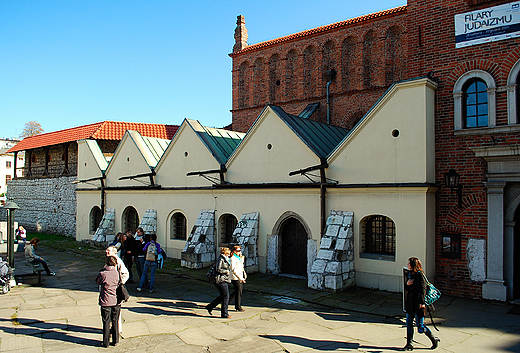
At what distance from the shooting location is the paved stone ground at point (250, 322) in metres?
7.68

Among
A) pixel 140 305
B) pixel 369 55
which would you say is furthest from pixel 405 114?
pixel 369 55

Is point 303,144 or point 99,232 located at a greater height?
point 303,144

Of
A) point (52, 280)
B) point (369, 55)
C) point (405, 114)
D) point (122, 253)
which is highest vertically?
point (369, 55)

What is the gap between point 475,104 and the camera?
1154 centimetres

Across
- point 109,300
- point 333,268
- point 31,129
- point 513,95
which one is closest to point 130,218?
point 333,268

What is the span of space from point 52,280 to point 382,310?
1100 centimetres

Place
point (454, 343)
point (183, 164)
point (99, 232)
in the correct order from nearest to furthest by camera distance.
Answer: point (454, 343)
point (183, 164)
point (99, 232)

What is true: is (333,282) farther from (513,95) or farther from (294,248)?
(513,95)

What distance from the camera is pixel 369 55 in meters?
23.0

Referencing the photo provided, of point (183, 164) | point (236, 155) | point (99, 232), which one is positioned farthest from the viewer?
point (99, 232)

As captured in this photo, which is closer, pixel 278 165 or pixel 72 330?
pixel 72 330

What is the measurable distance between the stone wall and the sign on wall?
83.1 ft

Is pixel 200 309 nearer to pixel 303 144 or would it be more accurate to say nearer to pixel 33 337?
pixel 33 337

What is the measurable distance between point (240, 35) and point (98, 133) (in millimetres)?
12215
